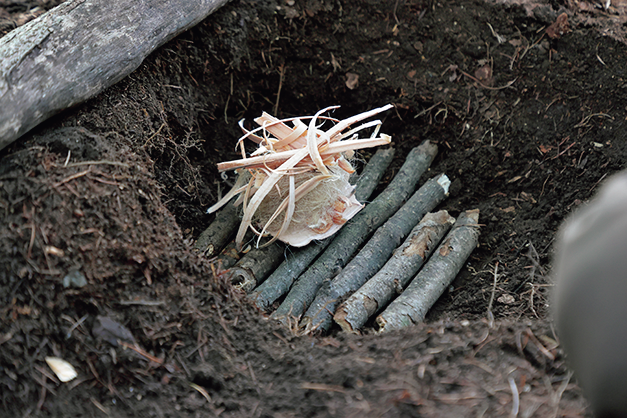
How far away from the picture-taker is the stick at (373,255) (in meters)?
2.00

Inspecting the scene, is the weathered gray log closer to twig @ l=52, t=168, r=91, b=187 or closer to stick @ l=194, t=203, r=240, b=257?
twig @ l=52, t=168, r=91, b=187

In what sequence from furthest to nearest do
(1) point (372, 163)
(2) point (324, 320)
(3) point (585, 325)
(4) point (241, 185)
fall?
(1) point (372, 163), (4) point (241, 185), (2) point (324, 320), (3) point (585, 325)

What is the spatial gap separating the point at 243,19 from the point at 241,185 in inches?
47.9

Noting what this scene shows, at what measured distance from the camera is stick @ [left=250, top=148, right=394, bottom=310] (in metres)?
2.10

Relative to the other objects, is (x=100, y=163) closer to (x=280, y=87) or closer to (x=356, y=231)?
(x=356, y=231)

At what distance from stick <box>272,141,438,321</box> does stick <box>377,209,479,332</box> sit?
396 mm

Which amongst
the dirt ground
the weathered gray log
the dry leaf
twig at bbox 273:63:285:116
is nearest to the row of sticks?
the dirt ground

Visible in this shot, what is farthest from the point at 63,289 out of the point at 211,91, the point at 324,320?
the point at 211,91

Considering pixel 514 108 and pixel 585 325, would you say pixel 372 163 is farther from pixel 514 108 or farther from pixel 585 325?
pixel 585 325

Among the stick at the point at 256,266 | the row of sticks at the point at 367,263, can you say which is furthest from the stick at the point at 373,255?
the stick at the point at 256,266

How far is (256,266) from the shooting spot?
2.19 metres

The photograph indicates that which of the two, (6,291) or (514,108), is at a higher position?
(6,291)

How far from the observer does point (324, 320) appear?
6.47 feet

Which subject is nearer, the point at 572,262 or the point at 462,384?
the point at 572,262
